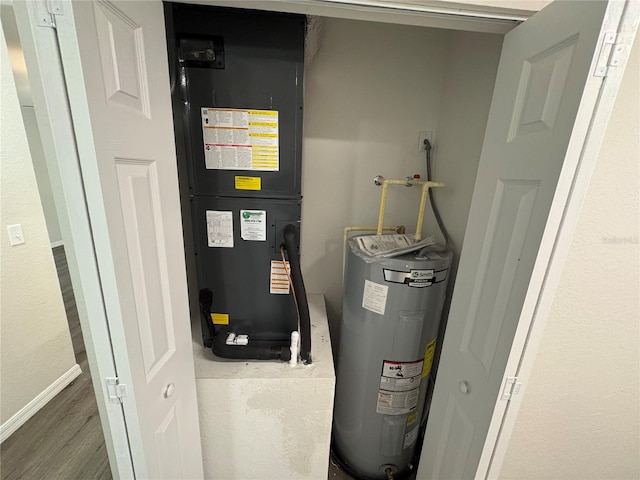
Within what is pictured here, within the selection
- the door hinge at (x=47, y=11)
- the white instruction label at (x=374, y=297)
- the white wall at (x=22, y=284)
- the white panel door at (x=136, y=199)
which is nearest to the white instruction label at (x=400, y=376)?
the white instruction label at (x=374, y=297)

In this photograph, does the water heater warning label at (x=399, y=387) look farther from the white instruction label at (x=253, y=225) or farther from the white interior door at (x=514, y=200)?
the white instruction label at (x=253, y=225)

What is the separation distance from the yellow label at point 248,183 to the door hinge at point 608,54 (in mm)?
914

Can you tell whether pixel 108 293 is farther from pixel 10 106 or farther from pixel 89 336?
pixel 10 106

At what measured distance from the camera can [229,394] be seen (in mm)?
1084

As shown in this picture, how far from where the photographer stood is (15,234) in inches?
57.8

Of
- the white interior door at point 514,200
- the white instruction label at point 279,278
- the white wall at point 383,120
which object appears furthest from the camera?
the white wall at point 383,120

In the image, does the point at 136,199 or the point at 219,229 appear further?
the point at 219,229

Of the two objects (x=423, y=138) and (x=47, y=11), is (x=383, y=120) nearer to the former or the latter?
(x=423, y=138)

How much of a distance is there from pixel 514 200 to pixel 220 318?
1.14 m

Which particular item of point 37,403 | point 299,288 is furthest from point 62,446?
point 299,288

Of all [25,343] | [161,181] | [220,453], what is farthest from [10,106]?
[220,453]

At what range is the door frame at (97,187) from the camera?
1.44 feet

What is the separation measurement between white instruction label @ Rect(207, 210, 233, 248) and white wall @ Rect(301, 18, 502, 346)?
0.55 metres

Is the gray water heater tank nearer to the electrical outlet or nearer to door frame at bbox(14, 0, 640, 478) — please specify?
door frame at bbox(14, 0, 640, 478)
